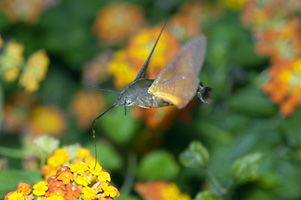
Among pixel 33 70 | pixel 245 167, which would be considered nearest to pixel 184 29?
pixel 33 70

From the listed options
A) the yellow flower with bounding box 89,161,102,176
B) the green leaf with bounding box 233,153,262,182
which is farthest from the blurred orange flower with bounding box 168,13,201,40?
the yellow flower with bounding box 89,161,102,176

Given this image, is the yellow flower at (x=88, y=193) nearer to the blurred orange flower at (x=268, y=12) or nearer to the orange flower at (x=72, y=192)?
the orange flower at (x=72, y=192)

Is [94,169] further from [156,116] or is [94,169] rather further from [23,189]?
[156,116]

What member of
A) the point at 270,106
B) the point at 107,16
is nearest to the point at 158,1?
the point at 107,16

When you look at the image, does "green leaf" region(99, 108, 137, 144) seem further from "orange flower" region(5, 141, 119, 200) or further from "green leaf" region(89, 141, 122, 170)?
"orange flower" region(5, 141, 119, 200)

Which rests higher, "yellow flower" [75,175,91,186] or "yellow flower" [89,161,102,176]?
"yellow flower" [89,161,102,176]

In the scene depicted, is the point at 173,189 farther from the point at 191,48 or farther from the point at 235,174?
the point at 191,48
